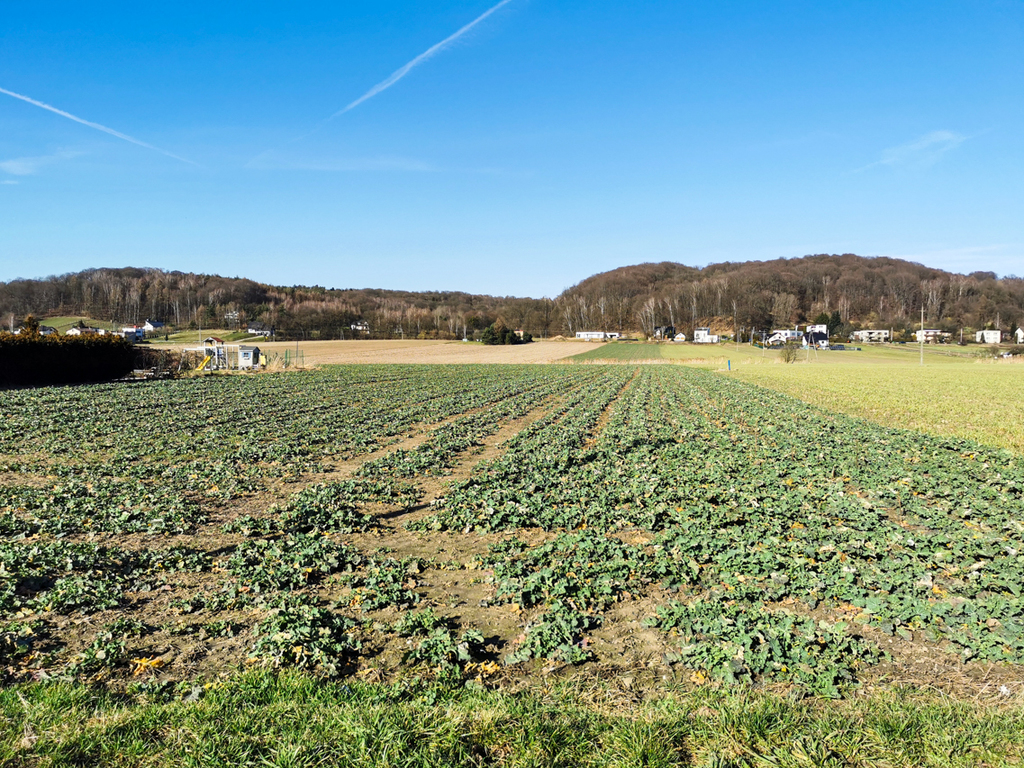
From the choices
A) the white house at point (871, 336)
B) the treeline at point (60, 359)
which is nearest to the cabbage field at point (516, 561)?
the treeline at point (60, 359)

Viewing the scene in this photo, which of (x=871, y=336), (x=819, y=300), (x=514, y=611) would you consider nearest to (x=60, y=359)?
(x=514, y=611)

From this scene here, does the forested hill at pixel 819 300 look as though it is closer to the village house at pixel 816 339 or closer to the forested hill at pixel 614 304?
the forested hill at pixel 614 304

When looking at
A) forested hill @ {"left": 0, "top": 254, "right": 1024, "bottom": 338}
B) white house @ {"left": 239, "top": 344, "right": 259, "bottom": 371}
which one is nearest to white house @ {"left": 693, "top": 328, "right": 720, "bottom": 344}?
forested hill @ {"left": 0, "top": 254, "right": 1024, "bottom": 338}

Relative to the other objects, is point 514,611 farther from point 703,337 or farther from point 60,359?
point 703,337

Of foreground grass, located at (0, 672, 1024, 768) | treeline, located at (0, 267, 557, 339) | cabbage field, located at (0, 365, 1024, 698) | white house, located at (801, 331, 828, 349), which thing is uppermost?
treeline, located at (0, 267, 557, 339)

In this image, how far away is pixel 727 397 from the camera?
31.5 meters

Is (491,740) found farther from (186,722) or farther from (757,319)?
(757,319)

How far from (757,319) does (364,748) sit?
15728 cm

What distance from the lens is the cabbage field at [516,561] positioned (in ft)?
17.7

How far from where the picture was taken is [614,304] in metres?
189

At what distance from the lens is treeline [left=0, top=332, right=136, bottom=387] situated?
38.9 m

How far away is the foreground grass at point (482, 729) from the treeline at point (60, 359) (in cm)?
4405

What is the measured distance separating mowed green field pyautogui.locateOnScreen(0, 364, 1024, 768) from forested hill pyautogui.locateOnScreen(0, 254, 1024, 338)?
128m

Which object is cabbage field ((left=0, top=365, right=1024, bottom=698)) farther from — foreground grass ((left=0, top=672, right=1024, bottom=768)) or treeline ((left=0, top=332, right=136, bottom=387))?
treeline ((left=0, top=332, right=136, bottom=387))
